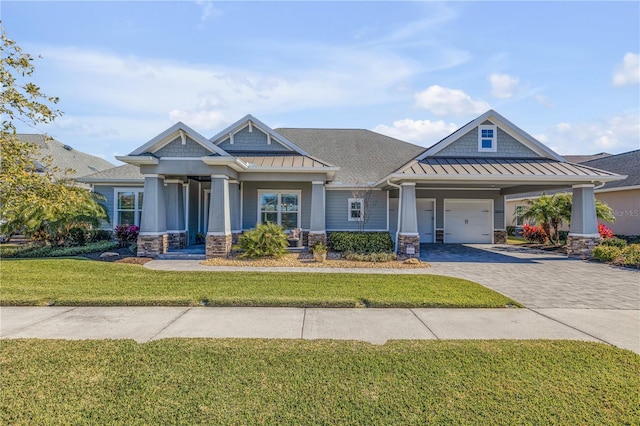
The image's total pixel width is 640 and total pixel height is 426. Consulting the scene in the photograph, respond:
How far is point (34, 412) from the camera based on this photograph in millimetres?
2932

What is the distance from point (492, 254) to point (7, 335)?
47.2 ft

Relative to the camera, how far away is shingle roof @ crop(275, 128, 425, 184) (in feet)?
55.4

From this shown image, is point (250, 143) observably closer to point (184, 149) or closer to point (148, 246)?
point (184, 149)

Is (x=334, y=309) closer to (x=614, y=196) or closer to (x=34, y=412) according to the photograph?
(x=34, y=412)

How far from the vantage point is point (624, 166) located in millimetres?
18172

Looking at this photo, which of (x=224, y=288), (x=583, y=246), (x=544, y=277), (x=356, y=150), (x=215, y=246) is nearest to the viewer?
(x=224, y=288)

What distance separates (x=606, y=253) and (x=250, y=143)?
14.1 m

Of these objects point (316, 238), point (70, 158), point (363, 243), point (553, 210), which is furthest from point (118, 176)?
point (553, 210)

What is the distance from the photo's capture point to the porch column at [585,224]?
12.8m

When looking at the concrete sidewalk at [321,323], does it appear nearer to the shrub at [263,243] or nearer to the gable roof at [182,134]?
the shrub at [263,243]

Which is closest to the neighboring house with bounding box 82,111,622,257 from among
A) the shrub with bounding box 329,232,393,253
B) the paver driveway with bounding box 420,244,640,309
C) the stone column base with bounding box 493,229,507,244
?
the stone column base with bounding box 493,229,507,244

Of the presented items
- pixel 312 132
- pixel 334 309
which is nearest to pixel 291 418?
pixel 334 309

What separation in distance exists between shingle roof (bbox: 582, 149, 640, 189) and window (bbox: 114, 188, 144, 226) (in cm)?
2314

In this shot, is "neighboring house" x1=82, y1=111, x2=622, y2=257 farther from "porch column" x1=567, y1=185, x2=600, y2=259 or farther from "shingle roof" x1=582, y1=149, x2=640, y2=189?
"shingle roof" x1=582, y1=149, x2=640, y2=189
